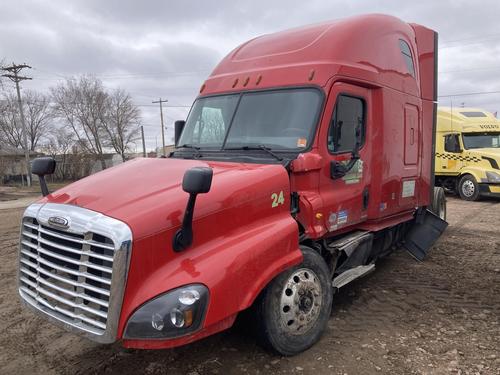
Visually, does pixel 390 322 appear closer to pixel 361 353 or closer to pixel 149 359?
pixel 361 353

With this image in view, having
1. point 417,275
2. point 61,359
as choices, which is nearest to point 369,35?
point 417,275

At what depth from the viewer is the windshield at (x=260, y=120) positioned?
13.7 feet

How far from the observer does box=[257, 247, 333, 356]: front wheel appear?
3.59 metres

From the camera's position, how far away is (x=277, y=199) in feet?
12.6

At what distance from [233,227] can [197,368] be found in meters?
1.26

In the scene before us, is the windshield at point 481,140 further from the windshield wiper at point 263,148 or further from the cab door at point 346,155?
the windshield wiper at point 263,148

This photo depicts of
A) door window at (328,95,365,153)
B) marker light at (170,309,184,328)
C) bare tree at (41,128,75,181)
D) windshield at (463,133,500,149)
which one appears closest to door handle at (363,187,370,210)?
door window at (328,95,365,153)

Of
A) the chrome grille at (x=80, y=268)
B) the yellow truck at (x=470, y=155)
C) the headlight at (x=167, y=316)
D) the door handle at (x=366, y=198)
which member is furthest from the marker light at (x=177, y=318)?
the yellow truck at (x=470, y=155)

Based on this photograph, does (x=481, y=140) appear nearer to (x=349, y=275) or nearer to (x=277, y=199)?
(x=349, y=275)

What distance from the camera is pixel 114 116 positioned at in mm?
50656

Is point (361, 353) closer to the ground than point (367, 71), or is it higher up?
closer to the ground

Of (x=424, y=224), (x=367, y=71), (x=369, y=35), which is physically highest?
(x=369, y=35)

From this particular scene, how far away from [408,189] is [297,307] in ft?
10.1

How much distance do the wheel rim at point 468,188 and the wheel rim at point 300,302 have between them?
13338 mm
